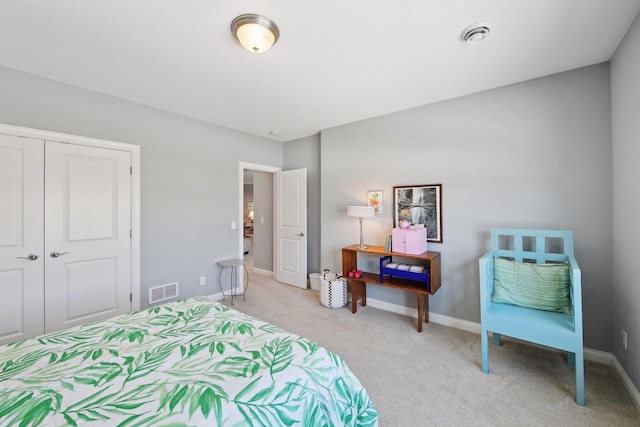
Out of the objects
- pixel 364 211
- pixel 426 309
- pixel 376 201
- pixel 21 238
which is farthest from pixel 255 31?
pixel 426 309

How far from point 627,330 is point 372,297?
90.1 inches

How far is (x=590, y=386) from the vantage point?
6.42 ft

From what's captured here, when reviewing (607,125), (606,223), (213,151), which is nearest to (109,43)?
(213,151)

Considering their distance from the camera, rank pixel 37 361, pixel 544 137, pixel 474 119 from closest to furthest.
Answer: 1. pixel 37 361
2. pixel 544 137
3. pixel 474 119

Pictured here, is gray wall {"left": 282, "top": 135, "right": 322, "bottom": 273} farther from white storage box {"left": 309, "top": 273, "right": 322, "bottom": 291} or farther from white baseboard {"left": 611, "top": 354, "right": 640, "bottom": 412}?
white baseboard {"left": 611, "top": 354, "right": 640, "bottom": 412}

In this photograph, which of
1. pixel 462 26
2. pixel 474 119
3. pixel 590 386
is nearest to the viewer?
pixel 462 26

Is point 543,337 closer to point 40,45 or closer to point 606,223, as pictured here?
point 606,223

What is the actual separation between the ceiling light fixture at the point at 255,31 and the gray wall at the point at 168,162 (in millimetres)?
1961

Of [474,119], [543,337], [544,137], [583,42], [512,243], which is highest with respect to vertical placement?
[583,42]

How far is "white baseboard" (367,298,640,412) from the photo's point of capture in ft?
5.98

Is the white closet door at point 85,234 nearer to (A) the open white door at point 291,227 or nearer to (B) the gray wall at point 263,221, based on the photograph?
(A) the open white door at point 291,227

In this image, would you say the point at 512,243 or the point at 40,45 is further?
the point at 512,243

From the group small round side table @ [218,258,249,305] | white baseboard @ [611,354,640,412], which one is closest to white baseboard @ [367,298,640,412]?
white baseboard @ [611,354,640,412]

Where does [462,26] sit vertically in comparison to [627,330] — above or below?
above
